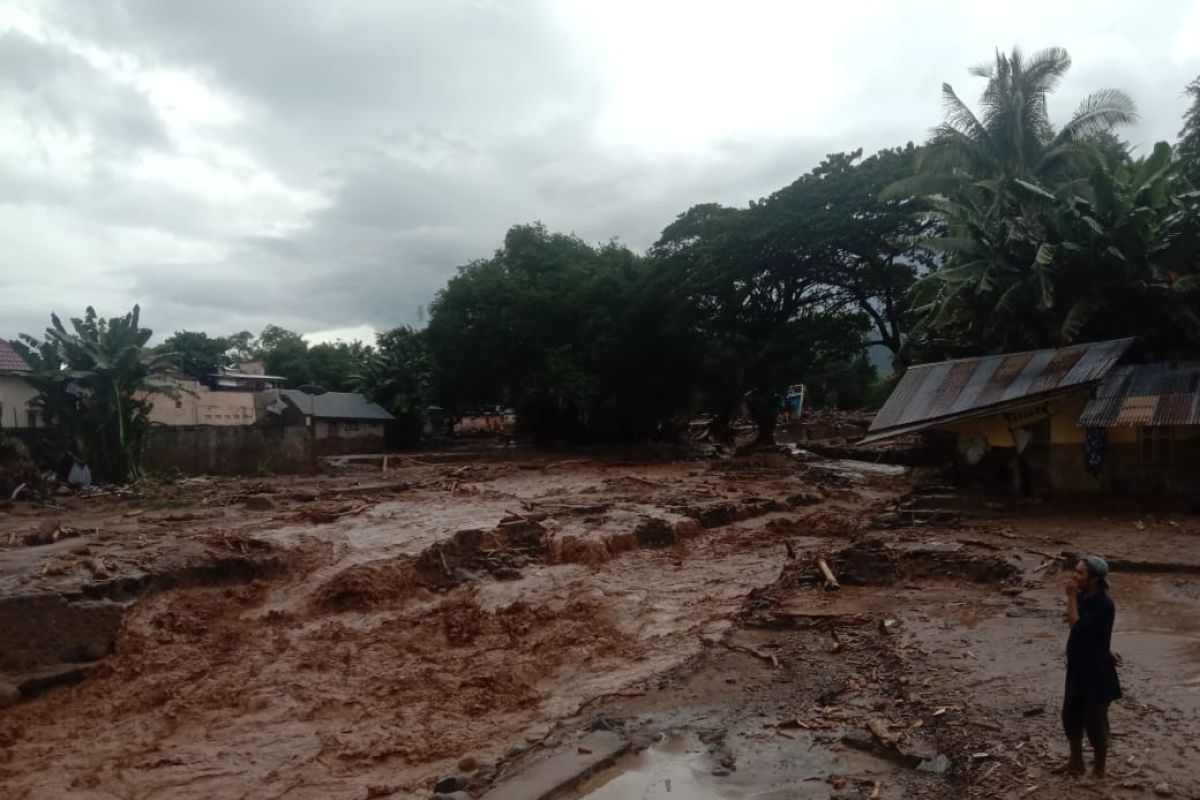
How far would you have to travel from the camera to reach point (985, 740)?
6.17m

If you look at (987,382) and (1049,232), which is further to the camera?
(1049,232)

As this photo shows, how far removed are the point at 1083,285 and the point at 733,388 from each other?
1593cm

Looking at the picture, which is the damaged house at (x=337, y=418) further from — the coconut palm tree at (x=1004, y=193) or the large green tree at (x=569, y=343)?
the coconut palm tree at (x=1004, y=193)

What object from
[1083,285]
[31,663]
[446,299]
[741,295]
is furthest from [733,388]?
[31,663]

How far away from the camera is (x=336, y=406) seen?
110 feet

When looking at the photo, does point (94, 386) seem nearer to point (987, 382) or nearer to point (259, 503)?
point (259, 503)

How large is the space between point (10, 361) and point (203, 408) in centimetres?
669

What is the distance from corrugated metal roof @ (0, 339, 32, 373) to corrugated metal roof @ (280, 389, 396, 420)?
9.05 meters

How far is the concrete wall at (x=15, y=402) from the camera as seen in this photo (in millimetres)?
23125

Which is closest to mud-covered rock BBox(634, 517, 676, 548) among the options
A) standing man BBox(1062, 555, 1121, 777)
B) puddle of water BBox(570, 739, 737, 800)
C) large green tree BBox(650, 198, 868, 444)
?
Answer: puddle of water BBox(570, 739, 737, 800)

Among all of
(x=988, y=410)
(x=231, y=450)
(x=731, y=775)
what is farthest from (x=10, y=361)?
(x=988, y=410)

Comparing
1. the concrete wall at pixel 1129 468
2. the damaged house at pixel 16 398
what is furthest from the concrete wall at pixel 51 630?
the concrete wall at pixel 1129 468

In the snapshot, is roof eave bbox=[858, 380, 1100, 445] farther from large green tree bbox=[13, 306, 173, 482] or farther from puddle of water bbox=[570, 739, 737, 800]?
large green tree bbox=[13, 306, 173, 482]

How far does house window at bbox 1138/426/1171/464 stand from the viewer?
1541cm
